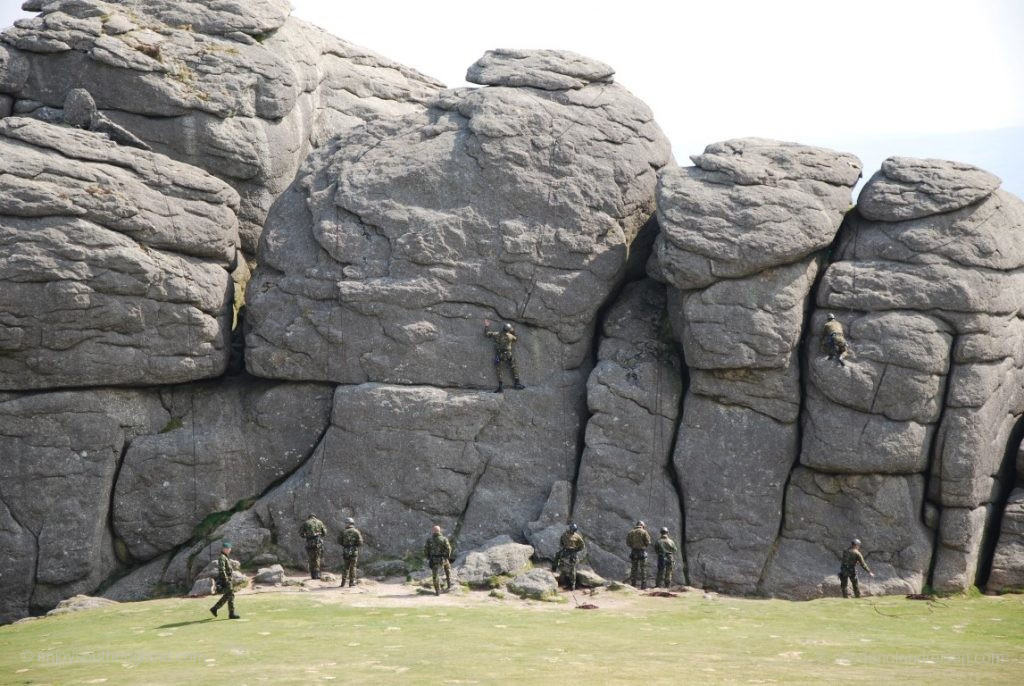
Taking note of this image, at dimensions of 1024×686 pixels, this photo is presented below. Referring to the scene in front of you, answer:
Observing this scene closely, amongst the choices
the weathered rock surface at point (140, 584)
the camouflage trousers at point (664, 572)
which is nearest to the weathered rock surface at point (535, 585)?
the camouflage trousers at point (664, 572)

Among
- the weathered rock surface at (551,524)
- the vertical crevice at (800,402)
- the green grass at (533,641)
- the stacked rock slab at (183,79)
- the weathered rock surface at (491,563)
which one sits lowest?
the green grass at (533,641)

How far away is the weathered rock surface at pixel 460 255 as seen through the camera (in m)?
43.8

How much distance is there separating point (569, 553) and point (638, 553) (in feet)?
7.92

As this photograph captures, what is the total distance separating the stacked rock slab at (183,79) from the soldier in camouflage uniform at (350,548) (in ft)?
45.5

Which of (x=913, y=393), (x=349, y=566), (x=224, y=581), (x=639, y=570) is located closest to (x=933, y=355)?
(x=913, y=393)

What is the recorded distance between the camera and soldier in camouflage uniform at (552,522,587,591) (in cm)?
3928

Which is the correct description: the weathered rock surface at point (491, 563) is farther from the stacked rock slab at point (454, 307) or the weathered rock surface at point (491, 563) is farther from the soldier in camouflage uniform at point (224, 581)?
the soldier in camouflage uniform at point (224, 581)

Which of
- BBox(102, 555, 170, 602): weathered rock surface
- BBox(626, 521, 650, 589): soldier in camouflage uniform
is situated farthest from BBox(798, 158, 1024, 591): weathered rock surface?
BBox(102, 555, 170, 602): weathered rock surface

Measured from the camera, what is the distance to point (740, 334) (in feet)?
135

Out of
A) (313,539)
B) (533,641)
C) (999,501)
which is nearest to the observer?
(533,641)

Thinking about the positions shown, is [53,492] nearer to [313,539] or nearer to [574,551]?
[313,539]

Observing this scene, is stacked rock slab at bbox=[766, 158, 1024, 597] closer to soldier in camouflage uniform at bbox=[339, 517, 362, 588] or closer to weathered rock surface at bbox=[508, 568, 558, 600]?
weathered rock surface at bbox=[508, 568, 558, 600]

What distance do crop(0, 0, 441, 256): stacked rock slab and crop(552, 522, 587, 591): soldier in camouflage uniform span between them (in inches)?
701

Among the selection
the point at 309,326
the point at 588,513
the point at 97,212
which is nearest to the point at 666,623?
the point at 588,513
